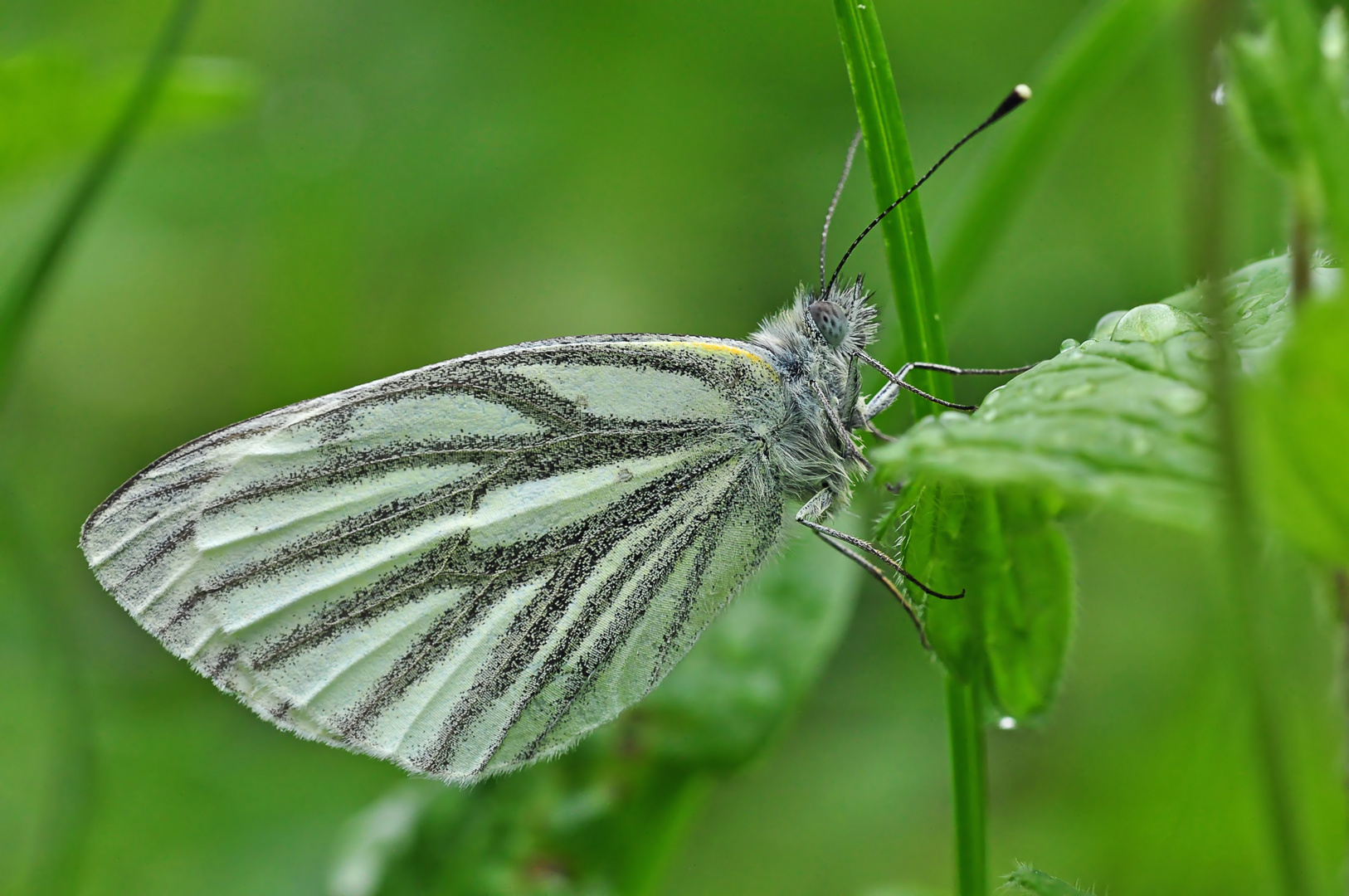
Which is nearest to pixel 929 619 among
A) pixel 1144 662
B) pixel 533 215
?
pixel 1144 662

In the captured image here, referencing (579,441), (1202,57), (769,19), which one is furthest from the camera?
(769,19)

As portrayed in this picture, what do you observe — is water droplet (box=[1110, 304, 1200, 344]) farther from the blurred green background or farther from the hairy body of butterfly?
the blurred green background

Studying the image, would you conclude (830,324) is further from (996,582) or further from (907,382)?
(996,582)

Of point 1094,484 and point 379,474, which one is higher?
point 379,474

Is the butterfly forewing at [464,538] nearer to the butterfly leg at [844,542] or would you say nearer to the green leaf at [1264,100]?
the butterfly leg at [844,542]

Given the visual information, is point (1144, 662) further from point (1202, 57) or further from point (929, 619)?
point (1202, 57)

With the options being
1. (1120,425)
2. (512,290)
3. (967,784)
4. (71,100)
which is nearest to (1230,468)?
(1120,425)

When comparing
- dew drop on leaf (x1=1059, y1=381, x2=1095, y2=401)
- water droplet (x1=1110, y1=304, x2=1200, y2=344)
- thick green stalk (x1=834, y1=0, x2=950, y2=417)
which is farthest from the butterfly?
dew drop on leaf (x1=1059, y1=381, x2=1095, y2=401)
